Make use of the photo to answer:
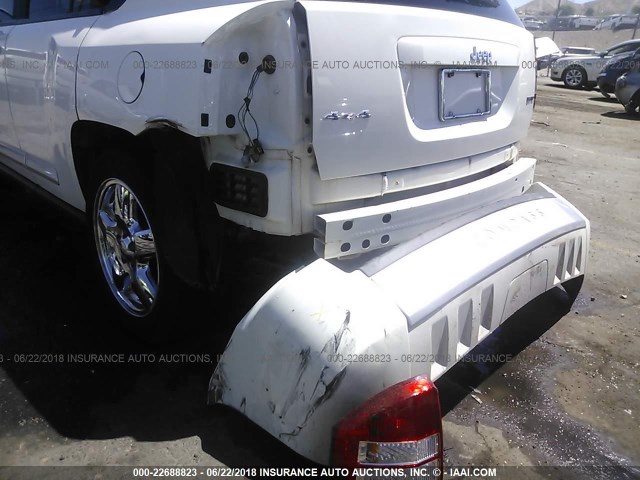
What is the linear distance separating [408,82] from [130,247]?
5.21ft

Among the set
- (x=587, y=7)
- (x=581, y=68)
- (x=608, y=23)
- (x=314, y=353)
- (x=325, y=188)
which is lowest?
(x=314, y=353)

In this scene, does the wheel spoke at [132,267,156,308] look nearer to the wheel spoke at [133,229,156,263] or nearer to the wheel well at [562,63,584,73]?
the wheel spoke at [133,229,156,263]

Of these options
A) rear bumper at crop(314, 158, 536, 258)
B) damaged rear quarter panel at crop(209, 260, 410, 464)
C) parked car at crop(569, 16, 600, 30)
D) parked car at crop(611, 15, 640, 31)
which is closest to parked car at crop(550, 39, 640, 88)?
rear bumper at crop(314, 158, 536, 258)

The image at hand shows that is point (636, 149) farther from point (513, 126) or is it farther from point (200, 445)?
point (200, 445)

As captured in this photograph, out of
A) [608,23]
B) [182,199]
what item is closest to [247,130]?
[182,199]

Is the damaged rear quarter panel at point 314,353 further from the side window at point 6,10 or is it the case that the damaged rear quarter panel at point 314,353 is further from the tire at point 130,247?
the side window at point 6,10

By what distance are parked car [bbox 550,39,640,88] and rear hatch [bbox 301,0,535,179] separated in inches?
665

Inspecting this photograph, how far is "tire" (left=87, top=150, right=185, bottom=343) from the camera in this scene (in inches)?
97.7

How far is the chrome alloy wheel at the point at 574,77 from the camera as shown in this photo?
18.3 meters

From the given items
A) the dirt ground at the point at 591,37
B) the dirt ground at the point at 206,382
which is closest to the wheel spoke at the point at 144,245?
the dirt ground at the point at 206,382

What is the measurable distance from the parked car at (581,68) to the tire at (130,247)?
18.0m

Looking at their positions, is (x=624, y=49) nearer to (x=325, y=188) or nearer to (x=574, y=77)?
(x=574, y=77)

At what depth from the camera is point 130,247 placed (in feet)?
9.10

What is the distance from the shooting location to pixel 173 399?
250 cm
